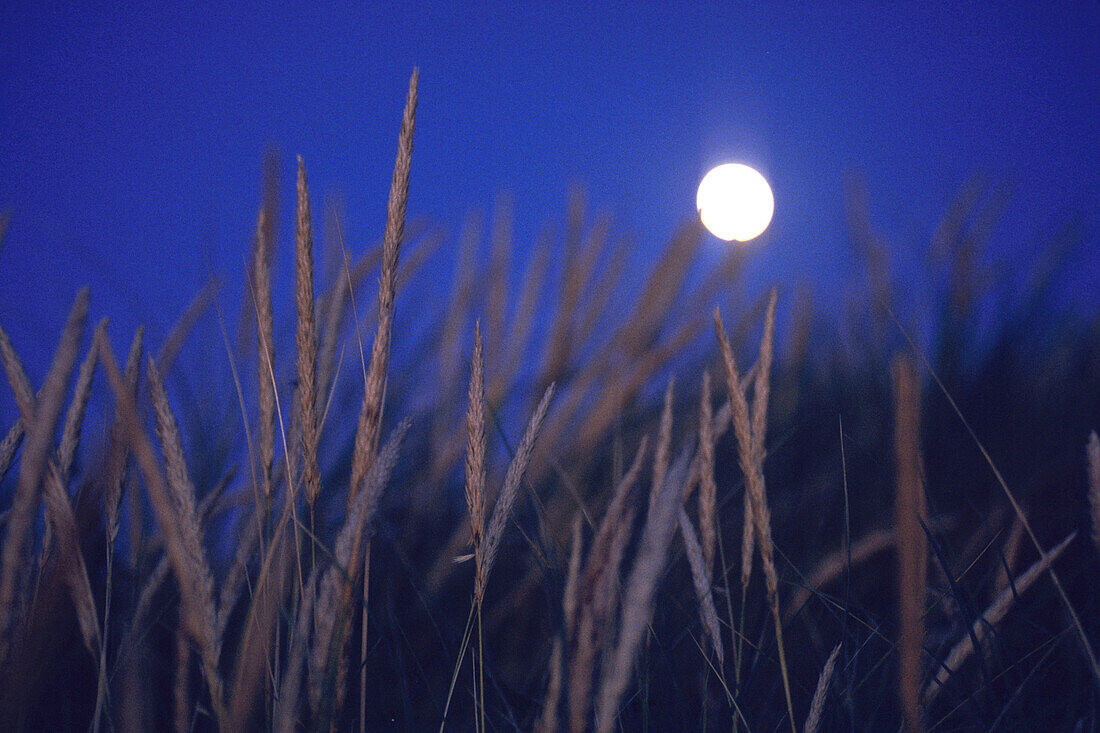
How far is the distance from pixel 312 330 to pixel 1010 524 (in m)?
1.13

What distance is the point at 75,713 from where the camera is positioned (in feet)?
2.52

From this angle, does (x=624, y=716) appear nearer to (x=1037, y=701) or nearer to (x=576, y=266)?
(x=1037, y=701)

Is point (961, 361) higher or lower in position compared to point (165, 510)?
lower

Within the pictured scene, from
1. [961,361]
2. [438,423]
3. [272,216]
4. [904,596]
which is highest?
[272,216]

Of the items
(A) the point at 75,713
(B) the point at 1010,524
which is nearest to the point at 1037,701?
(B) the point at 1010,524

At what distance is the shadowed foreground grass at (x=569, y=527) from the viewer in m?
0.42

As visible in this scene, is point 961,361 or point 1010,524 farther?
point 961,361

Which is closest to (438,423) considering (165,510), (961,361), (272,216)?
(272,216)

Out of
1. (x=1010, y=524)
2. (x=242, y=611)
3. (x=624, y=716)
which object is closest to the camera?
(x=624, y=716)

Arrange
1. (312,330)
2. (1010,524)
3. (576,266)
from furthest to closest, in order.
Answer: (576,266) → (1010,524) → (312,330)

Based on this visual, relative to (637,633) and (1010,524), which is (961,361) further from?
(637,633)

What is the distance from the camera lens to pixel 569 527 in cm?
98

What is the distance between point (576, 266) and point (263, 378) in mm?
640

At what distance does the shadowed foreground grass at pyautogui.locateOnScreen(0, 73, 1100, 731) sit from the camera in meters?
0.42
